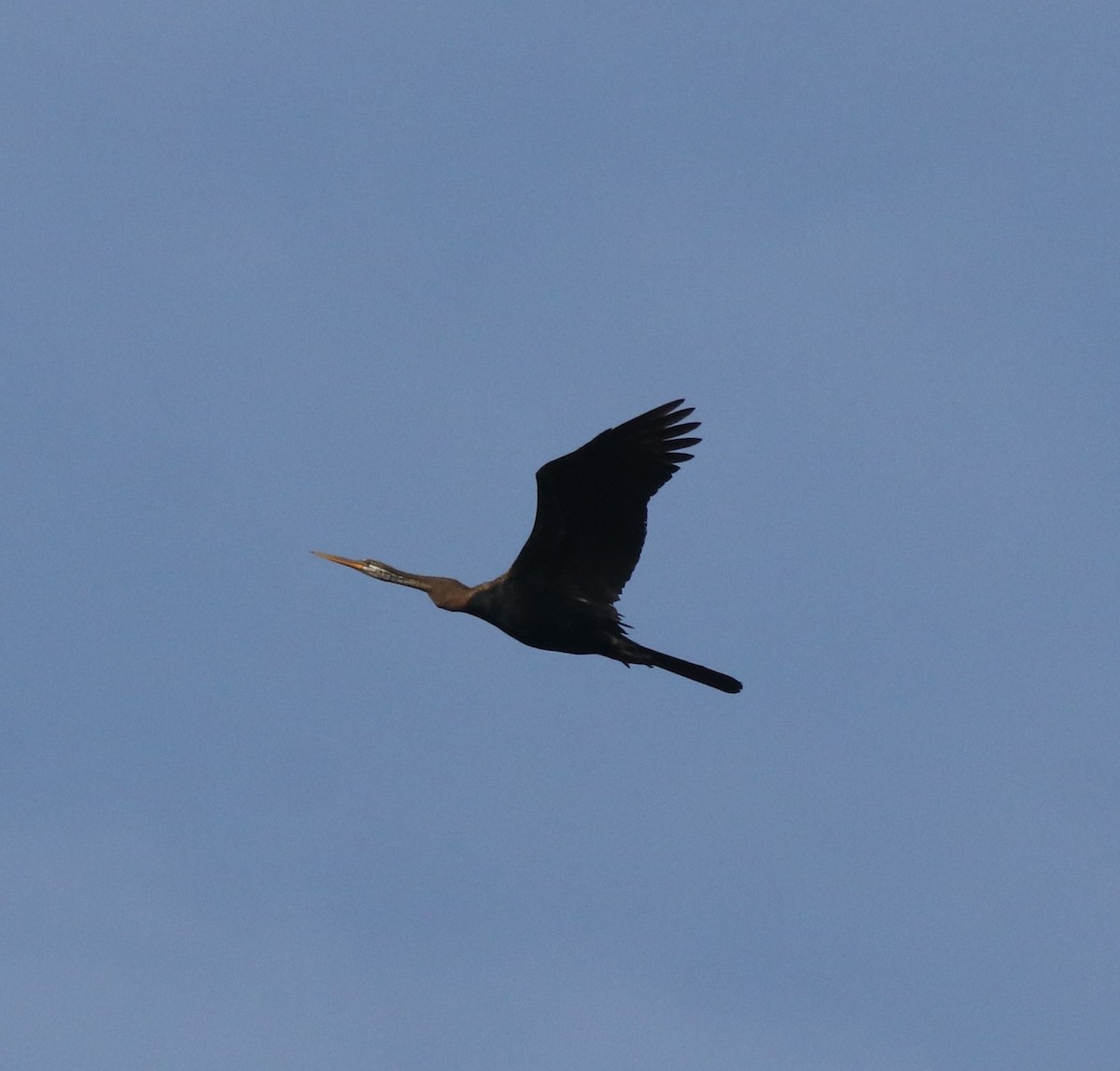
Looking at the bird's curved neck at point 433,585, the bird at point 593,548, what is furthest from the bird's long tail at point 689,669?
the bird's curved neck at point 433,585

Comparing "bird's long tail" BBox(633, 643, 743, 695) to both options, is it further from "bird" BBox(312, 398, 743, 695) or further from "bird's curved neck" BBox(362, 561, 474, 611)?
"bird's curved neck" BBox(362, 561, 474, 611)

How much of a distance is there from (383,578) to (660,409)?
12.7ft

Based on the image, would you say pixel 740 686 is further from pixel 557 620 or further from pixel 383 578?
pixel 383 578

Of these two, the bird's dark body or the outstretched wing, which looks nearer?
the outstretched wing

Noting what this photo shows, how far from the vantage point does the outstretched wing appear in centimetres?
1797

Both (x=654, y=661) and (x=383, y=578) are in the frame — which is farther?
(x=383, y=578)

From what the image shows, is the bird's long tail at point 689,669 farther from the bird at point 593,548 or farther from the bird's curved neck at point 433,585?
the bird's curved neck at point 433,585

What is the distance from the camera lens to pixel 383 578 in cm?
2064

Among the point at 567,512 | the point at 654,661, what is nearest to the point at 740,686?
the point at 654,661

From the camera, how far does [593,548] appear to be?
18578mm

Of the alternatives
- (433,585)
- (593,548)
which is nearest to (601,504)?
(593,548)

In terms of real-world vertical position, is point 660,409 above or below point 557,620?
above

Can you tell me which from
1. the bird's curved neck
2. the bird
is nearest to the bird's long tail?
the bird

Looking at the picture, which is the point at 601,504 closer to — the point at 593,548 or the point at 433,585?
the point at 593,548
